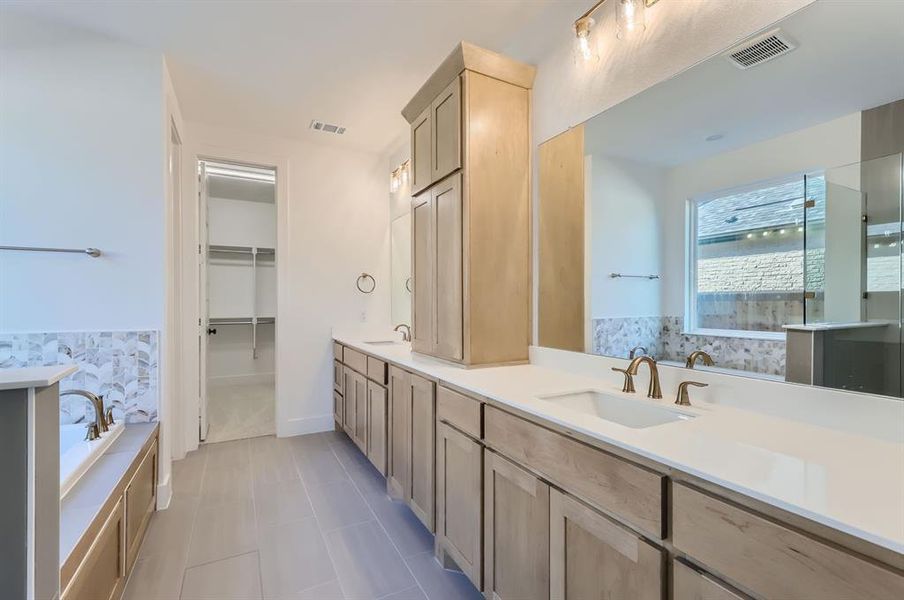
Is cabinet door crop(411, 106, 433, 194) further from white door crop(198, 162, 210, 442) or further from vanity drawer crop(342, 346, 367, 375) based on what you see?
white door crop(198, 162, 210, 442)

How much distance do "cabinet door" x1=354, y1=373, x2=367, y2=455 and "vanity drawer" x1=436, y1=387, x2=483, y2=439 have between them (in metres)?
1.20

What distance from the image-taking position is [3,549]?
2.48 ft

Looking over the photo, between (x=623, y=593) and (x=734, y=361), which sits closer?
(x=623, y=593)

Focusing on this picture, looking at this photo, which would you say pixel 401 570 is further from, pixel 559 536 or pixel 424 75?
pixel 424 75

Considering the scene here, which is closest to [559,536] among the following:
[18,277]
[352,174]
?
[18,277]

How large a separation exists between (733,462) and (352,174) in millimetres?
3853

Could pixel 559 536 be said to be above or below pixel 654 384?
below

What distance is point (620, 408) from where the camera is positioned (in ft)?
5.08

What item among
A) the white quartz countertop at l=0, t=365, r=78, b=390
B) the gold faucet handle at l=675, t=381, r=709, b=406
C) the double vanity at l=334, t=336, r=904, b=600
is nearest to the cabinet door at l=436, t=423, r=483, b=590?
the double vanity at l=334, t=336, r=904, b=600

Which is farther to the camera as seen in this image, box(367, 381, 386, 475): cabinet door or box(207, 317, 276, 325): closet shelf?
box(207, 317, 276, 325): closet shelf

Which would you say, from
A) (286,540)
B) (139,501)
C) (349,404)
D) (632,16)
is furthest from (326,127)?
(286,540)

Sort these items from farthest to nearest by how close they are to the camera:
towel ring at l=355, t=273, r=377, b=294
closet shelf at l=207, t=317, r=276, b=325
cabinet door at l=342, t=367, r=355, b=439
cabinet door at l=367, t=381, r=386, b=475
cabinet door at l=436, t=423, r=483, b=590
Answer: closet shelf at l=207, t=317, r=276, b=325, towel ring at l=355, t=273, r=377, b=294, cabinet door at l=342, t=367, r=355, b=439, cabinet door at l=367, t=381, r=386, b=475, cabinet door at l=436, t=423, r=483, b=590

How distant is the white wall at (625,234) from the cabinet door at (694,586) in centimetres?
96

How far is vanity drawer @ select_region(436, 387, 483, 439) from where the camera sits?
1622 millimetres
